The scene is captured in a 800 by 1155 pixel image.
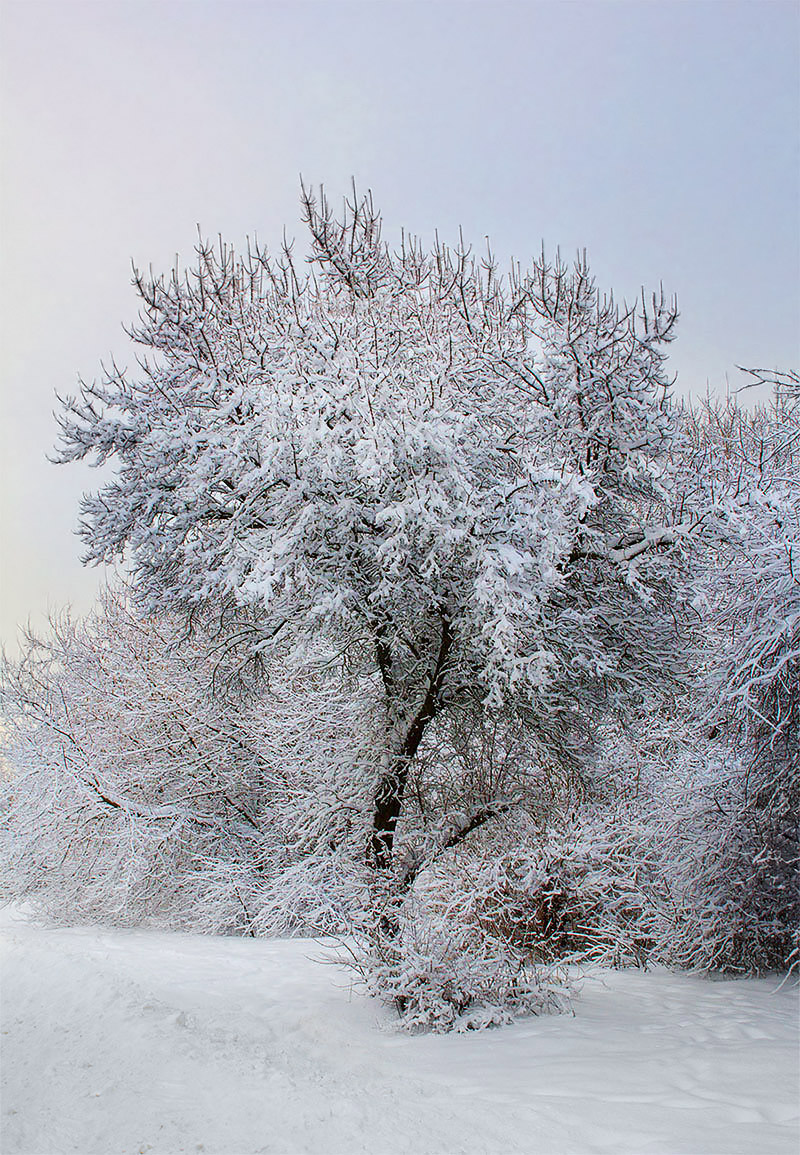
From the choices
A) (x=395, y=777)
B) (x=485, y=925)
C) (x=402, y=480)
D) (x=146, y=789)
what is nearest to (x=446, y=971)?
(x=485, y=925)

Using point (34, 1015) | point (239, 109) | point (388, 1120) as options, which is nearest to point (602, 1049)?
point (388, 1120)

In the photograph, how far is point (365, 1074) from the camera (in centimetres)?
536

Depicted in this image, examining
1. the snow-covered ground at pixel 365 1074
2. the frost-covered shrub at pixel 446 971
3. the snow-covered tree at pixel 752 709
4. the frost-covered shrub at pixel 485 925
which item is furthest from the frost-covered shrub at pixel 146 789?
the snow-covered tree at pixel 752 709

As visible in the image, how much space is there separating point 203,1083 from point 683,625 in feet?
19.2

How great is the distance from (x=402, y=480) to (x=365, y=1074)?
4.30m

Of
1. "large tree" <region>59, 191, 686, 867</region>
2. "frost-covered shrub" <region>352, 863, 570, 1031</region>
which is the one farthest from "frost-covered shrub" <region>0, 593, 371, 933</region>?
"frost-covered shrub" <region>352, 863, 570, 1031</region>

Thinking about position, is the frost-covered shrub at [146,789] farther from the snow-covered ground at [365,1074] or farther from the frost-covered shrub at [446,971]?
the snow-covered ground at [365,1074]

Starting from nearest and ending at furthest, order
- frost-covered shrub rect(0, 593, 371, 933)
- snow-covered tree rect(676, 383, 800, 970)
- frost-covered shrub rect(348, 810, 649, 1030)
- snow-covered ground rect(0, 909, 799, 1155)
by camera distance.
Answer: snow-covered ground rect(0, 909, 799, 1155), snow-covered tree rect(676, 383, 800, 970), frost-covered shrub rect(348, 810, 649, 1030), frost-covered shrub rect(0, 593, 371, 933)

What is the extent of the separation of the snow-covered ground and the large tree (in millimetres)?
2145

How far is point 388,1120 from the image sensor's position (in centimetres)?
Answer: 428

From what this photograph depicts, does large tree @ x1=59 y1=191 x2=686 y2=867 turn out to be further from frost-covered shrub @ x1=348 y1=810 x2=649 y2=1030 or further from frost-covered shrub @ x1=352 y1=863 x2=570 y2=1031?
frost-covered shrub @ x1=352 y1=863 x2=570 y2=1031

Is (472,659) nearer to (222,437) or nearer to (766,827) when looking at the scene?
(222,437)

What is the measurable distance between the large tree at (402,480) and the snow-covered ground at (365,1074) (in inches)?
84.5

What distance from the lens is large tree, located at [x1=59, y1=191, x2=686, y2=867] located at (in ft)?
21.4
